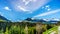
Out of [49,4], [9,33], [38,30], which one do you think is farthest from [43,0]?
[9,33]

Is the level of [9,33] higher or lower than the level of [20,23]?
lower

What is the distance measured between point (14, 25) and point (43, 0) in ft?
1.62

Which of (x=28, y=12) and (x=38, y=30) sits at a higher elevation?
(x=28, y=12)

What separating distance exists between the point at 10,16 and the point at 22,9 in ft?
0.60

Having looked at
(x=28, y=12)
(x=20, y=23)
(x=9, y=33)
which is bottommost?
(x=9, y=33)

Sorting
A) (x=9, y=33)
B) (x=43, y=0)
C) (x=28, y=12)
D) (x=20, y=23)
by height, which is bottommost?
(x=9, y=33)

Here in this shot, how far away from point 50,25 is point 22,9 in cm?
42

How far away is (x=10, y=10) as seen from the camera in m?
2.02

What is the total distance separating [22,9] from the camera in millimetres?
2023

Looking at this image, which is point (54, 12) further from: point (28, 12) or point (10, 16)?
point (10, 16)

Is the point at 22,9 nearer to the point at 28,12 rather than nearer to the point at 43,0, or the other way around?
the point at 28,12

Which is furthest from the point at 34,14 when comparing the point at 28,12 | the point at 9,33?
the point at 9,33

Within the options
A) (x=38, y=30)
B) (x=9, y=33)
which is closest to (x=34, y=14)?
(x=38, y=30)

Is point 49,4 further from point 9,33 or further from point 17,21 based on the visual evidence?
point 9,33
